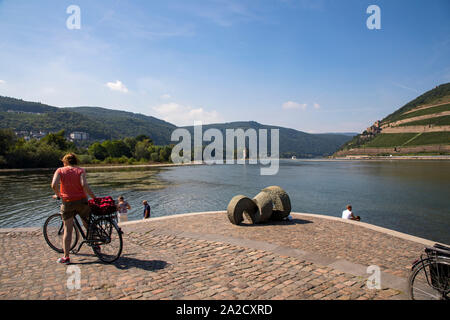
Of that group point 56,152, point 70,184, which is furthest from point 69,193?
point 56,152

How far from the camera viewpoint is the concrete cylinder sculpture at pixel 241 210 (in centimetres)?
1045

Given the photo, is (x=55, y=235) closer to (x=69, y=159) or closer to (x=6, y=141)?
(x=69, y=159)

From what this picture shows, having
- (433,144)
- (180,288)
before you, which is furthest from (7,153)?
(433,144)

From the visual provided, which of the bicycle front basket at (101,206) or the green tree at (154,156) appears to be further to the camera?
the green tree at (154,156)

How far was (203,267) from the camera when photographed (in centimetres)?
586

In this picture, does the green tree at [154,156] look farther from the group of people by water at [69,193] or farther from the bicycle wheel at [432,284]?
the bicycle wheel at [432,284]

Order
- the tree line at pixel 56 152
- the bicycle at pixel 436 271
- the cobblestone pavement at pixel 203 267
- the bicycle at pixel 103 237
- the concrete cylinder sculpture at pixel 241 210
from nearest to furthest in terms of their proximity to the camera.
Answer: the bicycle at pixel 436 271
the cobblestone pavement at pixel 203 267
the bicycle at pixel 103 237
the concrete cylinder sculpture at pixel 241 210
the tree line at pixel 56 152

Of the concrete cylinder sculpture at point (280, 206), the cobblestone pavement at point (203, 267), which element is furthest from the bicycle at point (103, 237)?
the concrete cylinder sculpture at point (280, 206)

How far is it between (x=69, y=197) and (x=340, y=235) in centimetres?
801

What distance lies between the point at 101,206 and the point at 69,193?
72 cm

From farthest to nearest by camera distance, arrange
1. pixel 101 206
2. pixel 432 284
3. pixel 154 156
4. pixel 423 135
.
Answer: pixel 423 135 < pixel 154 156 < pixel 101 206 < pixel 432 284

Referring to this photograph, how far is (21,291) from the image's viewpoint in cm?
464

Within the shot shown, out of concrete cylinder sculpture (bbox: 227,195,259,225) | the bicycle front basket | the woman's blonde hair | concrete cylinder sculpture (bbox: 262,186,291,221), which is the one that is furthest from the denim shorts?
concrete cylinder sculpture (bbox: 262,186,291,221)
